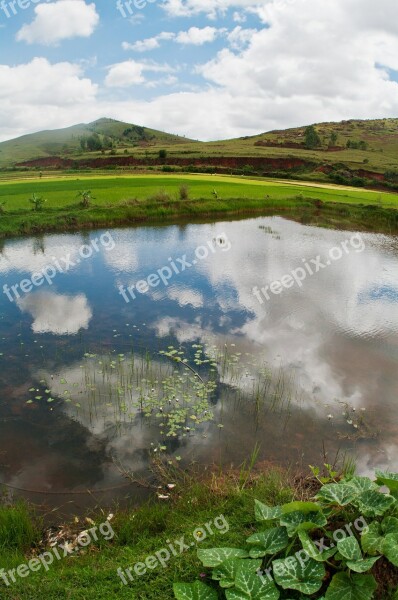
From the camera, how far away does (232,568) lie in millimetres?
3424

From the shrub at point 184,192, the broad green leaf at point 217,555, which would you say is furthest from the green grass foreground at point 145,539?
the shrub at point 184,192

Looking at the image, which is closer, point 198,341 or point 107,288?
point 198,341

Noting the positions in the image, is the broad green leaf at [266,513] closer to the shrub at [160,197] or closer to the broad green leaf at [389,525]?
the broad green leaf at [389,525]

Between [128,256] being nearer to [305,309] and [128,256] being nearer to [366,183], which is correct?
[305,309]

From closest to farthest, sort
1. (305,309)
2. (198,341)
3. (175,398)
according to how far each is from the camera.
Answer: (175,398) < (198,341) < (305,309)

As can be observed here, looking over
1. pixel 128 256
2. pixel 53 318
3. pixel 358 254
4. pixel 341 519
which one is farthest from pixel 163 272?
pixel 341 519

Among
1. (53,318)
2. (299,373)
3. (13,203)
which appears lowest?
(299,373)

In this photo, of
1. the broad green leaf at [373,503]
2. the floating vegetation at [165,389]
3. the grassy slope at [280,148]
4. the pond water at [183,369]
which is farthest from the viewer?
the grassy slope at [280,148]

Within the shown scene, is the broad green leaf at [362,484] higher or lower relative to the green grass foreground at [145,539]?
higher

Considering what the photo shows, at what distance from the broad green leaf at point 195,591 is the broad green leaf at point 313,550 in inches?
31.9

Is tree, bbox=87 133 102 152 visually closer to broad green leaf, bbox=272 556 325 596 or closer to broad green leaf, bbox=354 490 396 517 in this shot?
broad green leaf, bbox=354 490 396 517

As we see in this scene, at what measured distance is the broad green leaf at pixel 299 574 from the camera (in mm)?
3176

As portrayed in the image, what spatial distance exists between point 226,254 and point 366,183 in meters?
30.9

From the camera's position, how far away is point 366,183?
1678 inches
